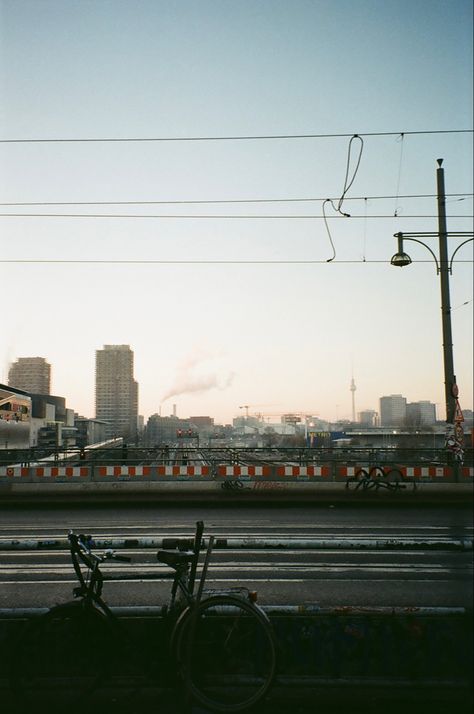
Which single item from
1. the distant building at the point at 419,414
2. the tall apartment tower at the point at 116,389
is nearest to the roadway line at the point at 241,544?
the distant building at the point at 419,414

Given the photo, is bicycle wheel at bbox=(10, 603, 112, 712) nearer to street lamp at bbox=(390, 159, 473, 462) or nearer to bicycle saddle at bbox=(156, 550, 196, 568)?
bicycle saddle at bbox=(156, 550, 196, 568)

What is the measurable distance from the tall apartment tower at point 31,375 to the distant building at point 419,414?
56.7 ft

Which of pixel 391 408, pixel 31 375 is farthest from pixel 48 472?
pixel 391 408

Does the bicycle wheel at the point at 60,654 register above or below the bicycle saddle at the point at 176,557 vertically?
below

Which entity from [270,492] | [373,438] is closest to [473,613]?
[270,492]

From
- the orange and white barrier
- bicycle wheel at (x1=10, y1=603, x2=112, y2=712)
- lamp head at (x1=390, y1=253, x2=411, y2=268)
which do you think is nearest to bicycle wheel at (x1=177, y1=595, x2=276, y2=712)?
bicycle wheel at (x1=10, y1=603, x2=112, y2=712)

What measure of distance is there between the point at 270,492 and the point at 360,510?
12.0 ft

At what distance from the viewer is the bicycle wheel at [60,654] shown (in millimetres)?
3561

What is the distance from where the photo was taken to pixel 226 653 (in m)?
3.66

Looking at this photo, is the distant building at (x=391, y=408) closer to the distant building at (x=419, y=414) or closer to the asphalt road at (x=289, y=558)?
the distant building at (x=419, y=414)

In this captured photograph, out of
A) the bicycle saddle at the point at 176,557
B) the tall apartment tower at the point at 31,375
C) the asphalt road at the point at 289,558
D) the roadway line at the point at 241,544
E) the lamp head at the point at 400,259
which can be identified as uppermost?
the lamp head at the point at 400,259

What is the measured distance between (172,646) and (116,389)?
340 feet

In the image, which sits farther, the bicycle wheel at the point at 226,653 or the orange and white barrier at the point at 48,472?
the orange and white barrier at the point at 48,472

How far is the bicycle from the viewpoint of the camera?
3.55m
